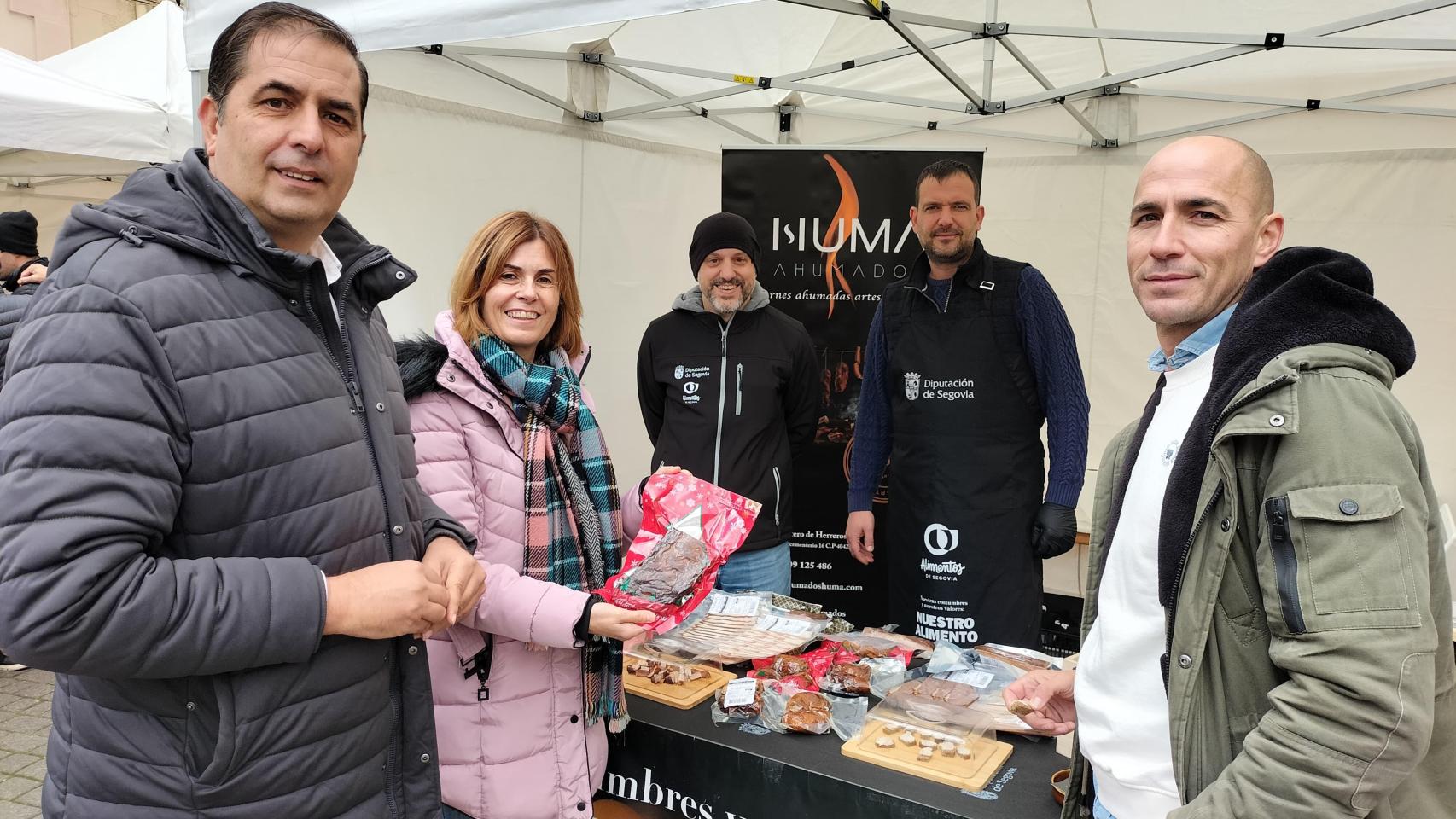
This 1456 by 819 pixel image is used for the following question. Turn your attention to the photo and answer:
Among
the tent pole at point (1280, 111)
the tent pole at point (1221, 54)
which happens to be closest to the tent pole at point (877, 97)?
the tent pole at point (1221, 54)

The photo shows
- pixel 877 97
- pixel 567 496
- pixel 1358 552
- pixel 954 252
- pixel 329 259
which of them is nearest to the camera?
pixel 1358 552

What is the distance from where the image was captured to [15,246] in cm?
506

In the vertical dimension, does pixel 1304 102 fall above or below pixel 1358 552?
above

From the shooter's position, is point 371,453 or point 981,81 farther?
point 981,81

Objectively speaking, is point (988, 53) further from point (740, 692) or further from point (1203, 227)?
point (740, 692)

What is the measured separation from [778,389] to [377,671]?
8.04 ft

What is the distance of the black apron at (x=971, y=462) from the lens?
3213 millimetres

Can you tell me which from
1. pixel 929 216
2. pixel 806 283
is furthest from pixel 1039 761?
pixel 806 283

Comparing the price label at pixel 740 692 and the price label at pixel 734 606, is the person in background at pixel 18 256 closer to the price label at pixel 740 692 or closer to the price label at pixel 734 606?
the price label at pixel 734 606

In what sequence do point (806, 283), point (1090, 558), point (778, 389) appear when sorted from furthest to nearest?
point (806, 283), point (778, 389), point (1090, 558)

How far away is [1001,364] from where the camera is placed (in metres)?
3.21

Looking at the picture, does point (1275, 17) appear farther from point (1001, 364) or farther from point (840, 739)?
point (840, 739)

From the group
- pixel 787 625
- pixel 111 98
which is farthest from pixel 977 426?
pixel 111 98

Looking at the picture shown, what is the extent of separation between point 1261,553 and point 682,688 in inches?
57.8
